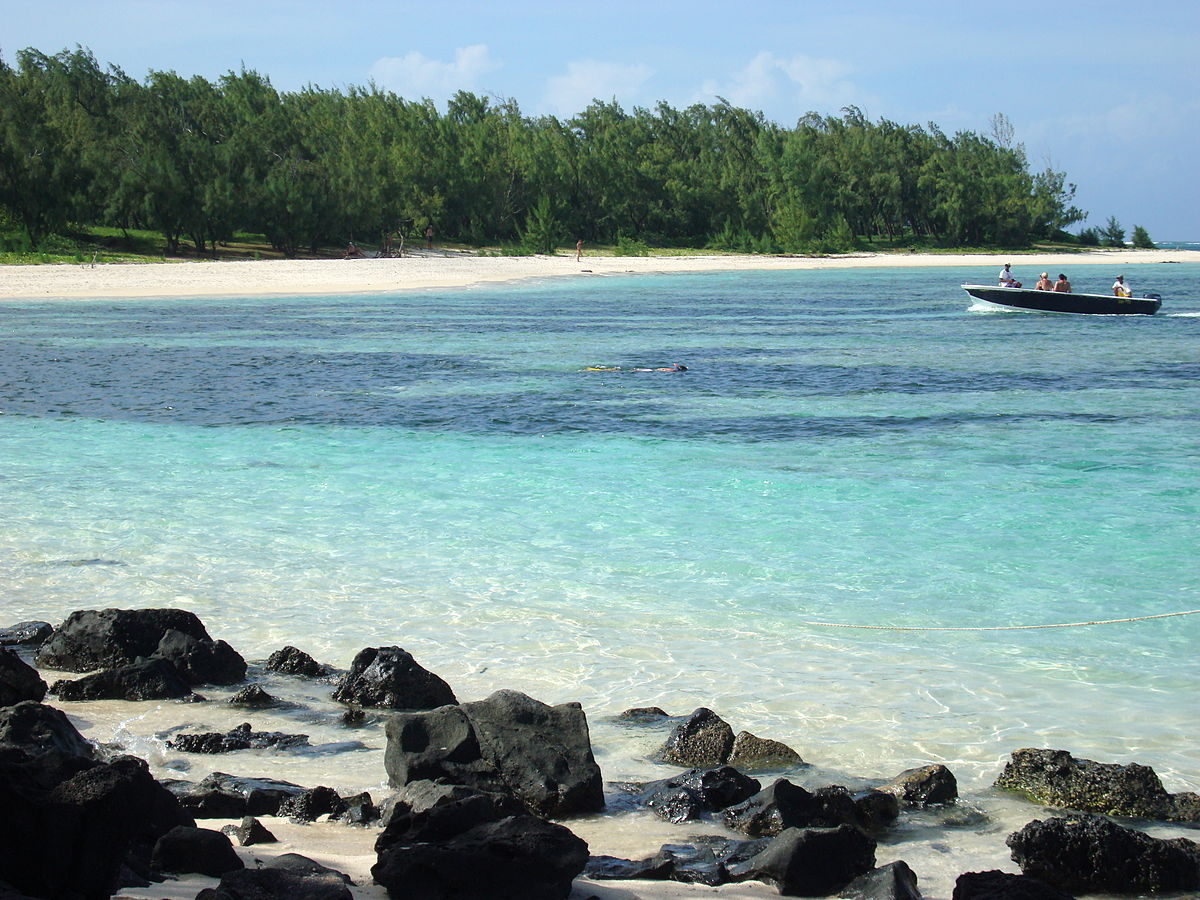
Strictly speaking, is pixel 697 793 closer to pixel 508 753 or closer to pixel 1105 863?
pixel 508 753

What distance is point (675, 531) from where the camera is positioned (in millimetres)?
11125

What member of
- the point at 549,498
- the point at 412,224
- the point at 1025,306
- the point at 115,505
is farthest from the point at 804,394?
the point at 412,224

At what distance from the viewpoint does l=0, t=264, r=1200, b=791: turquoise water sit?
7109 mm

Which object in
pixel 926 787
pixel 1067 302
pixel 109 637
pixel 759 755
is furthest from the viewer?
pixel 1067 302

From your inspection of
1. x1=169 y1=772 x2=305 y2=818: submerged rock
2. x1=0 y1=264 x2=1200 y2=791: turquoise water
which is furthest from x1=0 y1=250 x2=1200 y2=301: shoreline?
x1=169 y1=772 x2=305 y2=818: submerged rock

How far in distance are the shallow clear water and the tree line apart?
38377 millimetres

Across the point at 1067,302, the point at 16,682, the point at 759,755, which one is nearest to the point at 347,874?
the point at 759,755

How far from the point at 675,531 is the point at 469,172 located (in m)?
76.0

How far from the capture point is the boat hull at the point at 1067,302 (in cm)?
3734

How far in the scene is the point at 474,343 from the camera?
30250 millimetres

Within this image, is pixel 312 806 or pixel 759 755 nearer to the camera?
pixel 312 806

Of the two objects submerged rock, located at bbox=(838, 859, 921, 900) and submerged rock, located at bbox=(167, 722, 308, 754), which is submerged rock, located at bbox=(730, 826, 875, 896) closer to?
submerged rock, located at bbox=(838, 859, 921, 900)

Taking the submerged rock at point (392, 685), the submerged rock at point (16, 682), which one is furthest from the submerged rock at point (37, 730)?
the submerged rock at point (392, 685)

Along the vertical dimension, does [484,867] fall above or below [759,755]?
above
